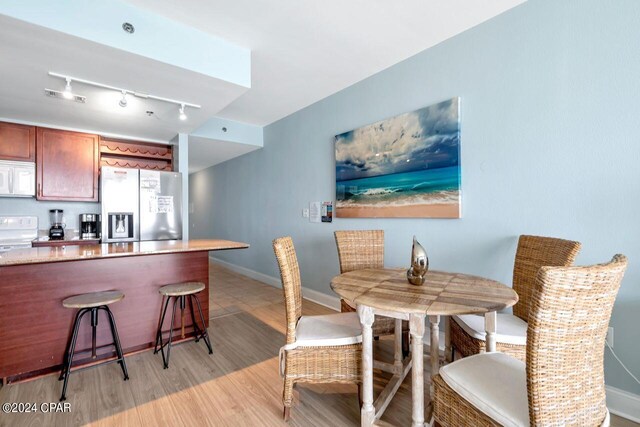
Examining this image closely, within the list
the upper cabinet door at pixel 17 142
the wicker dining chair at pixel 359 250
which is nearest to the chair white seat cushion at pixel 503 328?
the wicker dining chair at pixel 359 250

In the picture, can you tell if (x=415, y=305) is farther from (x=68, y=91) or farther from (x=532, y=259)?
(x=68, y=91)

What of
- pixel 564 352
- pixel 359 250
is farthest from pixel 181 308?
pixel 564 352

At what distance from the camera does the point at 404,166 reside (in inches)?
112

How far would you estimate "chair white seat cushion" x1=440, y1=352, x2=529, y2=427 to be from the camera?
1.02 metres

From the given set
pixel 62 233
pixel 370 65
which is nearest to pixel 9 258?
pixel 62 233

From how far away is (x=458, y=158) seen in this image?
2469 mm

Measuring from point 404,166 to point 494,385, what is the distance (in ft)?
6.79

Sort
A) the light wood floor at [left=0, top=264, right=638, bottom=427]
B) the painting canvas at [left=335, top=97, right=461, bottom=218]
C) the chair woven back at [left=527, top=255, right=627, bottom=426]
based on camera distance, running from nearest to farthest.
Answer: the chair woven back at [left=527, top=255, right=627, bottom=426] < the light wood floor at [left=0, top=264, right=638, bottom=427] < the painting canvas at [left=335, top=97, right=461, bottom=218]

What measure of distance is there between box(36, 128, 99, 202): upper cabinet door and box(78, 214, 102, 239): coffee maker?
30 cm

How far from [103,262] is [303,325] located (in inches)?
72.8

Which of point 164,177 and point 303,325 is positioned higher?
point 164,177

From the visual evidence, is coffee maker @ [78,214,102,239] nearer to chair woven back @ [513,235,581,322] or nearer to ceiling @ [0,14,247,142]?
ceiling @ [0,14,247,142]

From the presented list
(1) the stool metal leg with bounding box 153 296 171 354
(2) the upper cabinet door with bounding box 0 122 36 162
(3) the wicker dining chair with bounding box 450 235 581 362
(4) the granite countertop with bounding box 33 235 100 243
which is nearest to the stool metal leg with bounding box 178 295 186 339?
(1) the stool metal leg with bounding box 153 296 171 354

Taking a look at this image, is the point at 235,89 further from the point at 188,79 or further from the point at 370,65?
the point at 370,65
